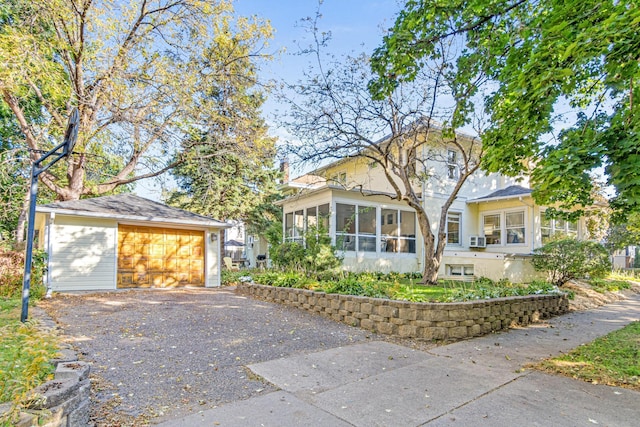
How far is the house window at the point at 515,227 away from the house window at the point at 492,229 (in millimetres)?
415

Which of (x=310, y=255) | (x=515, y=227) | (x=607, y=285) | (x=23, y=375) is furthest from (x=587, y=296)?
(x=23, y=375)

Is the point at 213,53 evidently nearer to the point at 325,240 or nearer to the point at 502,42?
the point at 325,240

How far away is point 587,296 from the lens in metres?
10.4

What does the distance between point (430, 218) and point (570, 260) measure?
17.9ft

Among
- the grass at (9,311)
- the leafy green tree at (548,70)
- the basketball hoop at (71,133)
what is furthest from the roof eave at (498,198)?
the grass at (9,311)

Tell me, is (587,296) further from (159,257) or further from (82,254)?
(82,254)

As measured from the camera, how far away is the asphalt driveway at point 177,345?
3410 millimetres

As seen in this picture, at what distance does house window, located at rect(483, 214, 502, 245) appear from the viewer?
15.7 meters

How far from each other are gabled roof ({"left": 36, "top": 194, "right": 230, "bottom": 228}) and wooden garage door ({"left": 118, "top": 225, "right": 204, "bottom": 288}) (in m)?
0.59

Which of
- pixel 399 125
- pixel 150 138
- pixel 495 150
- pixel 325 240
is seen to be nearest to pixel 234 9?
pixel 150 138

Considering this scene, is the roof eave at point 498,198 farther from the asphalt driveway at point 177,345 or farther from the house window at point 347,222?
the asphalt driveway at point 177,345

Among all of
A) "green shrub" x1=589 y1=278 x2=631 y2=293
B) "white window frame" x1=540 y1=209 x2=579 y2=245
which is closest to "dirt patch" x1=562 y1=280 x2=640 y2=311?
"green shrub" x1=589 y1=278 x2=631 y2=293

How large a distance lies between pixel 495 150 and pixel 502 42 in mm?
2123

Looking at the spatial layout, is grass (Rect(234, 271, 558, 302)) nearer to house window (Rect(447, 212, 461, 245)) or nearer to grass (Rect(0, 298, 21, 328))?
grass (Rect(0, 298, 21, 328))
